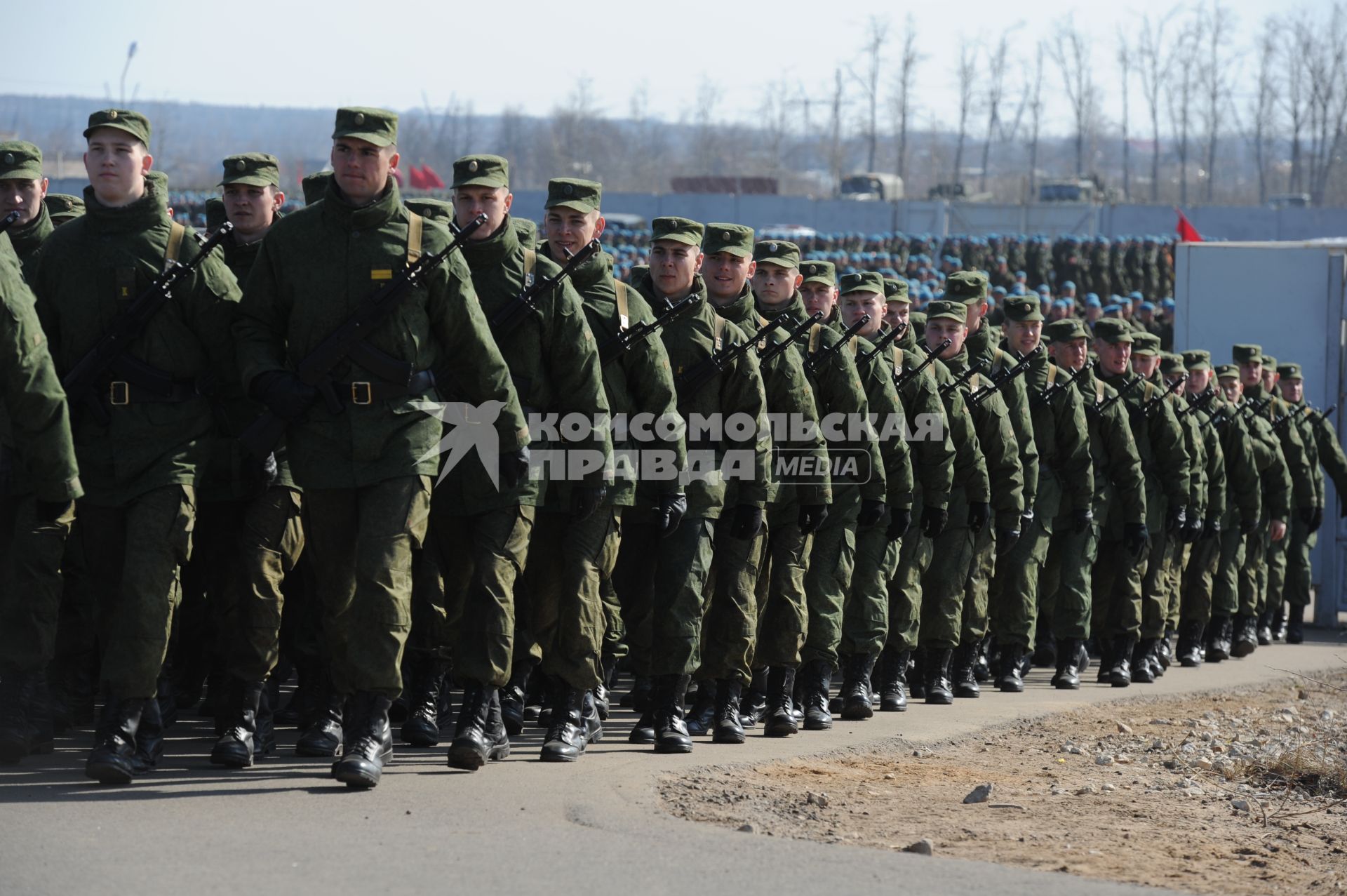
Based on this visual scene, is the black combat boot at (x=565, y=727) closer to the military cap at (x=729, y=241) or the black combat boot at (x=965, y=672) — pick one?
the military cap at (x=729, y=241)

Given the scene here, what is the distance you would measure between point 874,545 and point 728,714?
170 cm

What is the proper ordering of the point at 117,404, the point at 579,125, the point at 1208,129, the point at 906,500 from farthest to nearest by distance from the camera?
the point at 579,125 < the point at 1208,129 < the point at 906,500 < the point at 117,404

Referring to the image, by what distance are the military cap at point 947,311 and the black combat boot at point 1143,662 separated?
3.01 m

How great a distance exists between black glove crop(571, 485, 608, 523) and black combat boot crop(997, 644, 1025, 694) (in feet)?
15.1

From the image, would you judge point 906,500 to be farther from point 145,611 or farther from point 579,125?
point 579,125

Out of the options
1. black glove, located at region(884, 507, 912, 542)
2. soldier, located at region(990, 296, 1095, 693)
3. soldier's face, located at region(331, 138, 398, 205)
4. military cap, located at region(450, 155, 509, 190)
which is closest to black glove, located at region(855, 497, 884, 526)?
black glove, located at region(884, 507, 912, 542)

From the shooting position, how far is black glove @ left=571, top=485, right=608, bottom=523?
7.46 m

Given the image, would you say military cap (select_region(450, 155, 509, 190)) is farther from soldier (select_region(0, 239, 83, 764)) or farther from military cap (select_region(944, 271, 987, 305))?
military cap (select_region(944, 271, 987, 305))

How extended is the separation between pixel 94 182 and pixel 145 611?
1641 millimetres

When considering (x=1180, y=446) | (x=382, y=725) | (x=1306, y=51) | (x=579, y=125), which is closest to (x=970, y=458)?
(x=1180, y=446)

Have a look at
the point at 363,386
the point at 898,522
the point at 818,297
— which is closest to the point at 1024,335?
the point at 818,297

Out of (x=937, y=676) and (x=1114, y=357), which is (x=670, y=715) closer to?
(x=937, y=676)

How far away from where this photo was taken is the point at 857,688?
9641 millimetres

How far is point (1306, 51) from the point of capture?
287 ft
